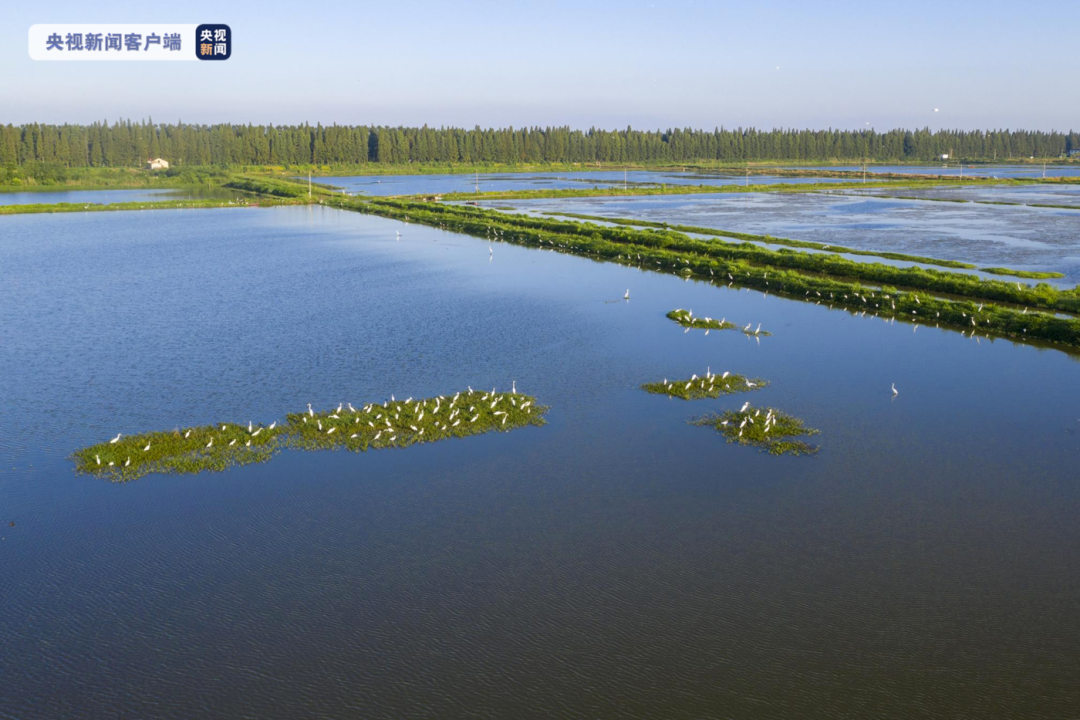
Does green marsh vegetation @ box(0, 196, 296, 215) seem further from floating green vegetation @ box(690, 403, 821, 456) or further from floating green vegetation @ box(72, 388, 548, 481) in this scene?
floating green vegetation @ box(690, 403, 821, 456)

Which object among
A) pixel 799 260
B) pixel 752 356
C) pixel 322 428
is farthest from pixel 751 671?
pixel 799 260

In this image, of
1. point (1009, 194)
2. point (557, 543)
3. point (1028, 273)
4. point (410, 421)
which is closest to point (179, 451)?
point (410, 421)

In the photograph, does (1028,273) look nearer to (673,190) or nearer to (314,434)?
(314,434)

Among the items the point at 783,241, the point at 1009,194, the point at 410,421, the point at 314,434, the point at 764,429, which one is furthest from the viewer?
the point at 1009,194

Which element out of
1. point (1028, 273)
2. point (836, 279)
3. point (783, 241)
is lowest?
point (836, 279)

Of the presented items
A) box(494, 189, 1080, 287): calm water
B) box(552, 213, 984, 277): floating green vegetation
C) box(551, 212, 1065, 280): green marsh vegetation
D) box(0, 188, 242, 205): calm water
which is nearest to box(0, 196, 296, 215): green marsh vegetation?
box(0, 188, 242, 205): calm water

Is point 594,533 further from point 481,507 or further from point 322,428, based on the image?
point 322,428
